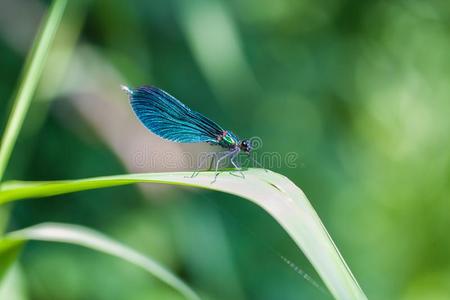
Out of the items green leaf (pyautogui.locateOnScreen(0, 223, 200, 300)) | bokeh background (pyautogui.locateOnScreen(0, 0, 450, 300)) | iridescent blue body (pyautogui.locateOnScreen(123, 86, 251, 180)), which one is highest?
bokeh background (pyautogui.locateOnScreen(0, 0, 450, 300))

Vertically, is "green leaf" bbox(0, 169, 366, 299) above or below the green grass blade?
below

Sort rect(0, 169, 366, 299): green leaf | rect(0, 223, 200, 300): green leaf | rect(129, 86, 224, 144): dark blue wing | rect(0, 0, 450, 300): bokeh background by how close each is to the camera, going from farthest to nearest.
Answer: rect(0, 0, 450, 300): bokeh background → rect(129, 86, 224, 144): dark blue wing → rect(0, 223, 200, 300): green leaf → rect(0, 169, 366, 299): green leaf

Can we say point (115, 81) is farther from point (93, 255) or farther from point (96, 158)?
point (93, 255)

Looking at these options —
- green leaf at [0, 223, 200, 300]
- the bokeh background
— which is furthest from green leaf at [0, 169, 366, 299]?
the bokeh background

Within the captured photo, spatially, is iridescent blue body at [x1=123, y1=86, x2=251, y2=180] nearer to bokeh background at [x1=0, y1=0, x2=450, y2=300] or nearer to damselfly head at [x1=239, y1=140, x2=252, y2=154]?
damselfly head at [x1=239, y1=140, x2=252, y2=154]

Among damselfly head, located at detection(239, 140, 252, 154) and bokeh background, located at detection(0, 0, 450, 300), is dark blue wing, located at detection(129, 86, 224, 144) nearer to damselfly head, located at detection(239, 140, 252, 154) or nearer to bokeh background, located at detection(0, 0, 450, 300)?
damselfly head, located at detection(239, 140, 252, 154)

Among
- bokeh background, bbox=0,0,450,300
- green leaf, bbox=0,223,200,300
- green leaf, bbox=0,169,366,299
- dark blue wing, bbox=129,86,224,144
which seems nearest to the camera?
green leaf, bbox=0,169,366,299

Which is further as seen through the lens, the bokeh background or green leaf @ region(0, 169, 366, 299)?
the bokeh background

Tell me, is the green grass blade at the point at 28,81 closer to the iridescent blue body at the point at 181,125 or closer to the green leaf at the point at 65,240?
the green leaf at the point at 65,240

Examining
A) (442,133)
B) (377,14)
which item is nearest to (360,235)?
(442,133)
